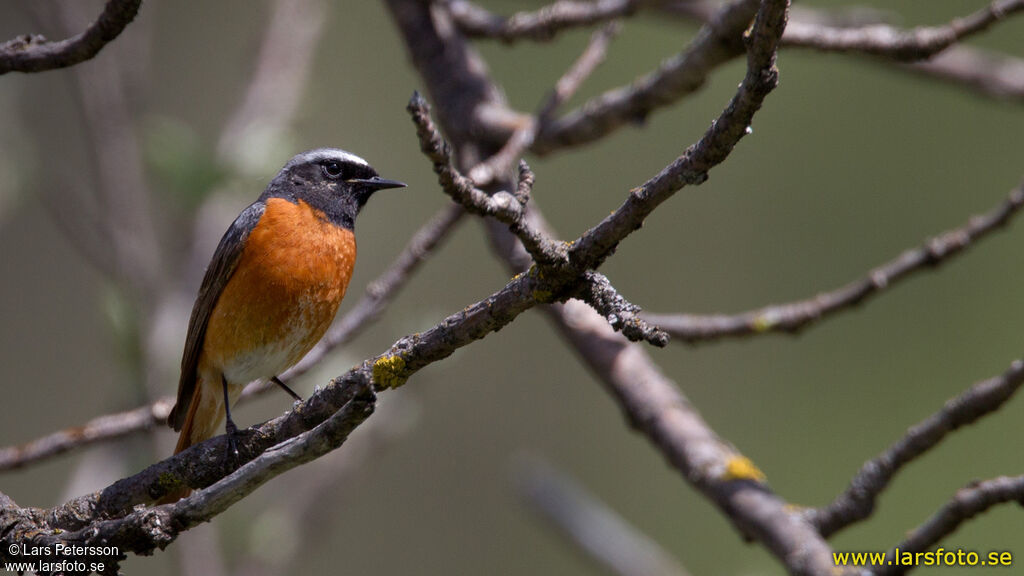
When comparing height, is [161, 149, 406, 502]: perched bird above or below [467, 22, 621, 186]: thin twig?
below

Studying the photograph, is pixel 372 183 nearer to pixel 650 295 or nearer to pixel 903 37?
pixel 903 37

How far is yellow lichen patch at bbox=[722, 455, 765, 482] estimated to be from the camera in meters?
3.23

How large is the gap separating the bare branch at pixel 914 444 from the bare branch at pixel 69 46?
244cm

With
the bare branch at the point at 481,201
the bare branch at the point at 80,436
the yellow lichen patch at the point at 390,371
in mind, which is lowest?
the yellow lichen patch at the point at 390,371

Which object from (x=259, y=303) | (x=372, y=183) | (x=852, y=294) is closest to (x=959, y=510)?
(x=852, y=294)

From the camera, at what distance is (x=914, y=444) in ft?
9.31

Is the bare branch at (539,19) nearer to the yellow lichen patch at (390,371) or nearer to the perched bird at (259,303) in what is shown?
the perched bird at (259,303)

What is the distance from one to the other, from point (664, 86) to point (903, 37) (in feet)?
2.88

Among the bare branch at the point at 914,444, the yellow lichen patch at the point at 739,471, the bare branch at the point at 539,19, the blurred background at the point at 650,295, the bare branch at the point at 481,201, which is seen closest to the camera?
the bare branch at the point at 481,201

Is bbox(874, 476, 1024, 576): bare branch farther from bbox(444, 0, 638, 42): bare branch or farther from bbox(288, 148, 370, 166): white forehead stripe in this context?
bbox(288, 148, 370, 166): white forehead stripe

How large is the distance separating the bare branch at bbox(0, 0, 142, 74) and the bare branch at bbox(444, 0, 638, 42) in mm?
2284

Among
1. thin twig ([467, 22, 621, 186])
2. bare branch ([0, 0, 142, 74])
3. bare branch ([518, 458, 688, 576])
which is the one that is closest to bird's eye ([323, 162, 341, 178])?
thin twig ([467, 22, 621, 186])

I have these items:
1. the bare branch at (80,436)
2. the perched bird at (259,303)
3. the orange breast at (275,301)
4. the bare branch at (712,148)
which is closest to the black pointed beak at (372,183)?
the perched bird at (259,303)

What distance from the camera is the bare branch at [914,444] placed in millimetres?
2680
